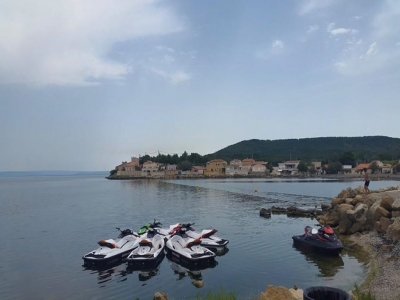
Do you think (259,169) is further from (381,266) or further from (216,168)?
(381,266)

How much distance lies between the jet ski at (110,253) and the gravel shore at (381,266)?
1177 cm

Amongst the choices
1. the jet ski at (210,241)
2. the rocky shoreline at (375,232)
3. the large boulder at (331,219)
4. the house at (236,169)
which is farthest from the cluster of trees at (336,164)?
the jet ski at (210,241)

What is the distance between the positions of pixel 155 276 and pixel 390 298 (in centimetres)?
993

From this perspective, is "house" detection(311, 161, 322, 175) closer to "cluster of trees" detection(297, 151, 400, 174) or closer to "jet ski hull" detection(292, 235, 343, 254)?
"cluster of trees" detection(297, 151, 400, 174)

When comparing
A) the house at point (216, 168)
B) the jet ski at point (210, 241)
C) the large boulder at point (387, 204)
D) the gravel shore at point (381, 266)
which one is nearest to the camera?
the gravel shore at point (381, 266)

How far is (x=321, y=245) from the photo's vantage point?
19297 millimetres

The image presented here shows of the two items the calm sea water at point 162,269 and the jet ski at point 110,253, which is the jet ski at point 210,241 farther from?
the jet ski at point 110,253

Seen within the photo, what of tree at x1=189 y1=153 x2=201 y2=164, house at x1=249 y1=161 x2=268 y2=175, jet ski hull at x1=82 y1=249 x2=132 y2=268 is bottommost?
jet ski hull at x1=82 y1=249 x2=132 y2=268

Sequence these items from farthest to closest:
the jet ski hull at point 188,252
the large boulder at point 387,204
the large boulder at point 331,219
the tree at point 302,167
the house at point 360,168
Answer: the tree at point 302,167, the house at point 360,168, the large boulder at point 331,219, the large boulder at point 387,204, the jet ski hull at point 188,252

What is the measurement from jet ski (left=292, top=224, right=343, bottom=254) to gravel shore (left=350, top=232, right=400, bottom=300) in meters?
1.71

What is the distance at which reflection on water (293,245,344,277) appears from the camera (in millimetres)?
16438

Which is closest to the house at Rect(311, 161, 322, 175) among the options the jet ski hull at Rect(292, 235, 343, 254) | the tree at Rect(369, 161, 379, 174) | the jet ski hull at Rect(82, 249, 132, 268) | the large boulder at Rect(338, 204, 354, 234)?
the tree at Rect(369, 161, 379, 174)

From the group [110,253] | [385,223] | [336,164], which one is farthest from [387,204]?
[336,164]

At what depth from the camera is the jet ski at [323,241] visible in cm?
1870
